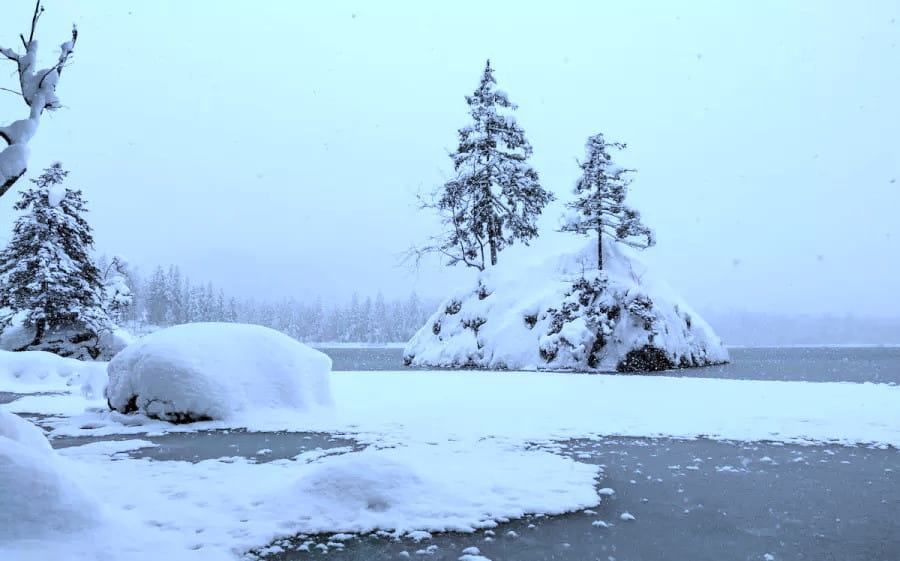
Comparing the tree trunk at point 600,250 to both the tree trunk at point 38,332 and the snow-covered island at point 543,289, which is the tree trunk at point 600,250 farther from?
the tree trunk at point 38,332

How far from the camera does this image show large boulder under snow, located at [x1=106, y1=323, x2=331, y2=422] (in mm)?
11078

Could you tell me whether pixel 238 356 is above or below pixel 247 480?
above

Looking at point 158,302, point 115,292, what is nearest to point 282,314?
point 158,302

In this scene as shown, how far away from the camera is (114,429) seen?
10203 mm

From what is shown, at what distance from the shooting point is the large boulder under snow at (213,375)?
11.1 metres

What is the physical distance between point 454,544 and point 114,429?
812 centimetres

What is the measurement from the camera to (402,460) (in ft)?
19.8

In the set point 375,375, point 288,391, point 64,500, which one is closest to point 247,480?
point 64,500

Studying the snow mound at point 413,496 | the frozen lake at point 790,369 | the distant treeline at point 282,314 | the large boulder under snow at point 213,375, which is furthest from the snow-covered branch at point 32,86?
the distant treeline at point 282,314

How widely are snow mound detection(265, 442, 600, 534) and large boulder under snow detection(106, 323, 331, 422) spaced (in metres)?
6.24

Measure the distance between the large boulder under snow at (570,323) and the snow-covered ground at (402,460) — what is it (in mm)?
12987

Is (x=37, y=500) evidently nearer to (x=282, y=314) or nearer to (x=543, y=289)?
(x=543, y=289)

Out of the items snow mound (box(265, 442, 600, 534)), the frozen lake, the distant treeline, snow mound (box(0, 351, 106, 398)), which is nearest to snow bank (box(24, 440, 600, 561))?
snow mound (box(265, 442, 600, 534))

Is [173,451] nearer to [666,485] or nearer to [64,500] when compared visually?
[64,500]
